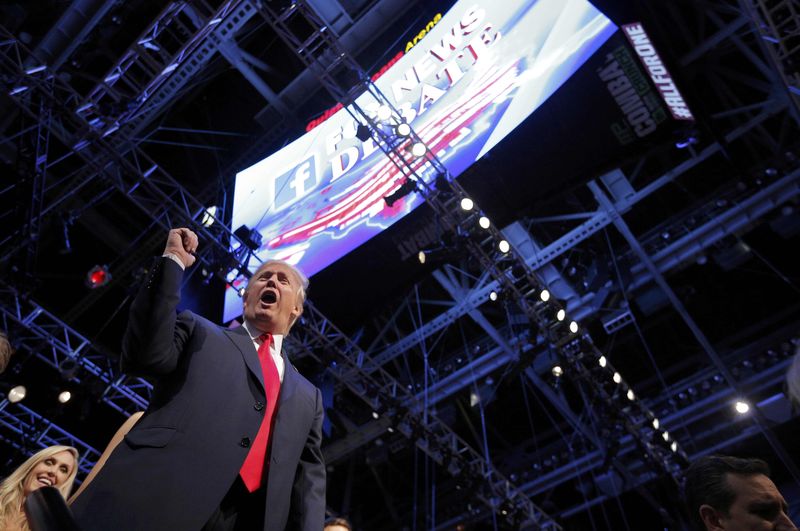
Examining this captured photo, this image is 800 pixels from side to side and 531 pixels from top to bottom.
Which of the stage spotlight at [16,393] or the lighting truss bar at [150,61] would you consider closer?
the lighting truss bar at [150,61]

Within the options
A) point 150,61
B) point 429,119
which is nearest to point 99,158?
point 150,61

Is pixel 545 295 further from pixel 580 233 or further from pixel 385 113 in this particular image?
pixel 385 113

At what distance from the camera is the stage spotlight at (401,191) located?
8673mm

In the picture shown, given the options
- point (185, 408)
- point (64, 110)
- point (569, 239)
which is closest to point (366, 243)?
point (569, 239)

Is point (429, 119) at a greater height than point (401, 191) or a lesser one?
greater

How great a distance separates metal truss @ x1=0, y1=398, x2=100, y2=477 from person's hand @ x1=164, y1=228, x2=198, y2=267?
9.75 m

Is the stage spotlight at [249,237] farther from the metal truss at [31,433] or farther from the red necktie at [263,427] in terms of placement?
the red necktie at [263,427]

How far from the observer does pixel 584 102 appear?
8016mm

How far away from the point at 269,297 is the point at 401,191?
6693mm

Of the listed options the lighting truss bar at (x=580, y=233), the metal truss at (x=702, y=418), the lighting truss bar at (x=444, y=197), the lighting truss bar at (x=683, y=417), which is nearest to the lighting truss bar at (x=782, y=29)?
the lighting truss bar at (x=580, y=233)

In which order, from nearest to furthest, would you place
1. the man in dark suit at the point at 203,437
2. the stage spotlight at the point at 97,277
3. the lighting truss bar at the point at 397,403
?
the man in dark suit at the point at 203,437 → the stage spotlight at the point at 97,277 → the lighting truss bar at the point at 397,403

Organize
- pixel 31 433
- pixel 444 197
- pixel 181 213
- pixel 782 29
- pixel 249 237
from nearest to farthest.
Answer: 1. pixel 782 29
2. pixel 444 197
3. pixel 181 213
4. pixel 249 237
5. pixel 31 433

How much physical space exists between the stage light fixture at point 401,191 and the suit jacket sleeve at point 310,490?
22.0 feet

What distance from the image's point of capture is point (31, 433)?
34.7 feet
